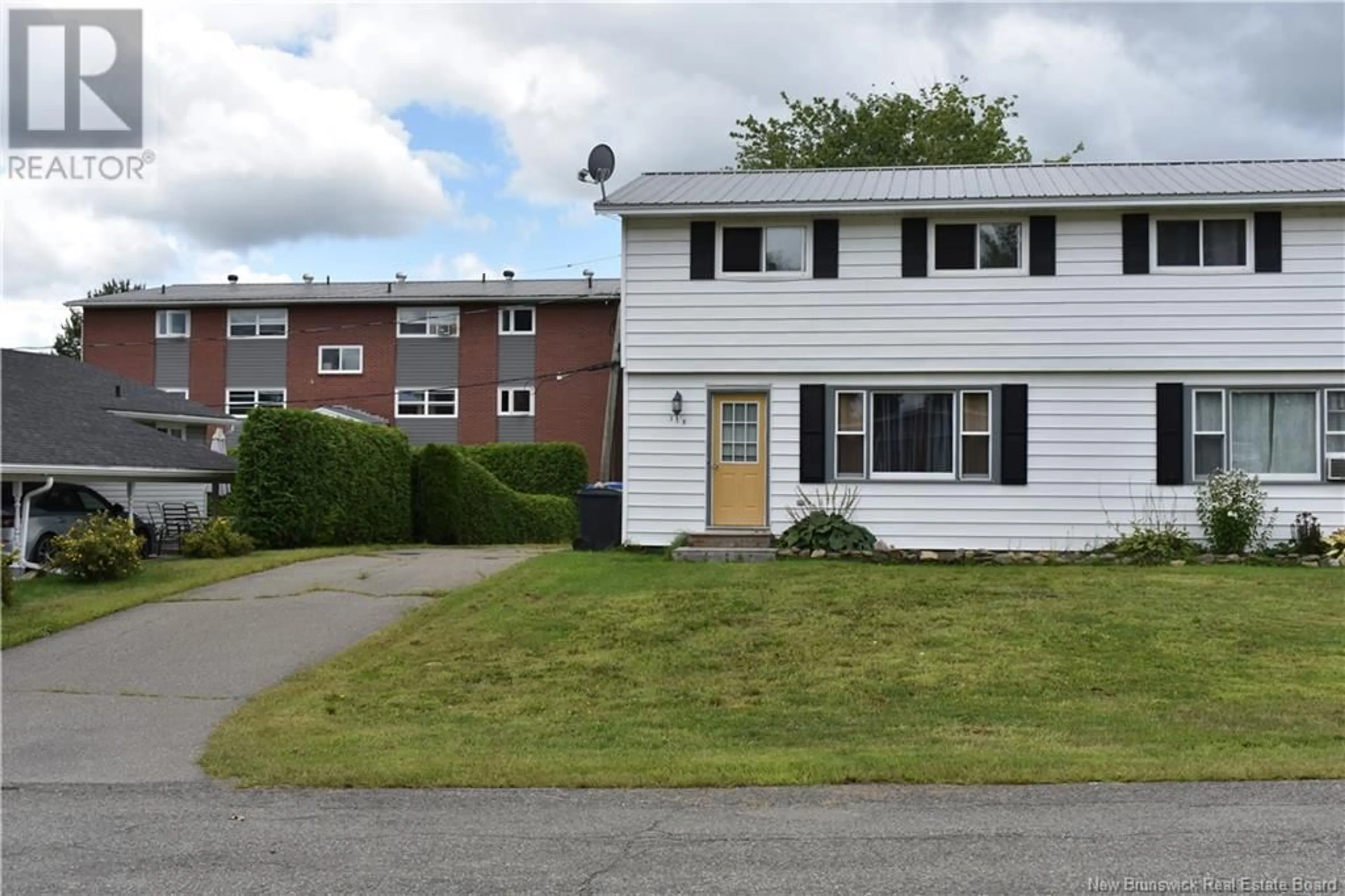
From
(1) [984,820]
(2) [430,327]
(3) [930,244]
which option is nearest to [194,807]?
(1) [984,820]

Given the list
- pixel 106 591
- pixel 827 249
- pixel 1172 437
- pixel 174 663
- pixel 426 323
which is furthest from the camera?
pixel 426 323

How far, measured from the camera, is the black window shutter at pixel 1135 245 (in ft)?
58.4

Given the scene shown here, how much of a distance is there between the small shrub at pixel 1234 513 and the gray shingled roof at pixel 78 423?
16588 millimetres

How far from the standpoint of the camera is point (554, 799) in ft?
23.1

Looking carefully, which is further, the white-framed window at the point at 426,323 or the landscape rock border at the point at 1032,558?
the white-framed window at the point at 426,323

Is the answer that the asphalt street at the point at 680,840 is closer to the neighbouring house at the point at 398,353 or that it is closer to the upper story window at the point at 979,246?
the upper story window at the point at 979,246

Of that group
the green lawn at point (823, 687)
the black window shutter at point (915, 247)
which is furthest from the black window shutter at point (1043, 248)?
the green lawn at point (823, 687)

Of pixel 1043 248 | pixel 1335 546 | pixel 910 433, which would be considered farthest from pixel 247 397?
pixel 1335 546

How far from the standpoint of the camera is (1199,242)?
58.5 feet

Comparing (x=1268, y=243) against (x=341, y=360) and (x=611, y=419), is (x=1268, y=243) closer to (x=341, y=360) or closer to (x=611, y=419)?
(x=611, y=419)

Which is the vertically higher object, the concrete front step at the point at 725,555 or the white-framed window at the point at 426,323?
the white-framed window at the point at 426,323

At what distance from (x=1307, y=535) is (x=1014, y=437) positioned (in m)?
4.24

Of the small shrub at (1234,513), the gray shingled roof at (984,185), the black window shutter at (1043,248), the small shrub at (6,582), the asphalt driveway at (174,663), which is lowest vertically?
the asphalt driveway at (174,663)

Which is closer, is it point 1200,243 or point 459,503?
point 1200,243
